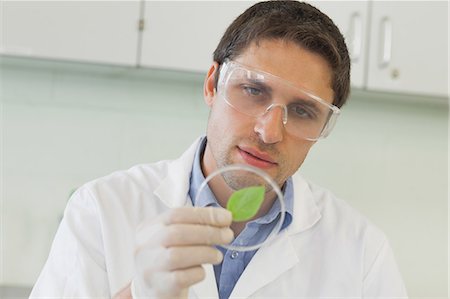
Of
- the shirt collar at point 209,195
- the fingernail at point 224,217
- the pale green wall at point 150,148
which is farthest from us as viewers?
the pale green wall at point 150,148

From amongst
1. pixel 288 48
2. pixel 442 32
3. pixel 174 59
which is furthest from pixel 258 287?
pixel 442 32

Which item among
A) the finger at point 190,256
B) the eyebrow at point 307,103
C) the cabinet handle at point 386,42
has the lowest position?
the finger at point 190,256

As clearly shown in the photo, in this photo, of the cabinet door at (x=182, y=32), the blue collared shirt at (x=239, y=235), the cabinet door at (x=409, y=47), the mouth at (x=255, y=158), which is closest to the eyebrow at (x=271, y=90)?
the mouth at (x=255, y=158)

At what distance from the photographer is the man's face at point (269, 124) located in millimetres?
1534

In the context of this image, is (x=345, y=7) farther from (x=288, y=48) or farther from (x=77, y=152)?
(x=77, y=152)

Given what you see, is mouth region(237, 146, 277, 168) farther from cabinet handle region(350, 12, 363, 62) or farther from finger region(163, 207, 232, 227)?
cabinet handle region(350, 12, 363, 62)

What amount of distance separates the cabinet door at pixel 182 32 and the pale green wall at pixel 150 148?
0.12m

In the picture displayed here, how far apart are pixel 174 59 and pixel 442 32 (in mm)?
939

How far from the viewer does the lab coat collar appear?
1.62 metres

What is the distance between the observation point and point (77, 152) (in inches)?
103

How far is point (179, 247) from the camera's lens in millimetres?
1210

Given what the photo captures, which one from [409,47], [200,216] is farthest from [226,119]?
[409,47]

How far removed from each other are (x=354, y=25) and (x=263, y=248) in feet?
3.40

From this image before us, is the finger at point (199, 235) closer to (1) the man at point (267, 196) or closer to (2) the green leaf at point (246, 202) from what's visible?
(2) the green leaf at point (246, 202)
